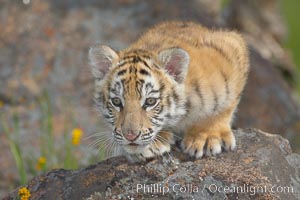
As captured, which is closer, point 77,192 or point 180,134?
point 77,192

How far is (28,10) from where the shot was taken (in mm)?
12133

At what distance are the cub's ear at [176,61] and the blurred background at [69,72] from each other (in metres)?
3.46

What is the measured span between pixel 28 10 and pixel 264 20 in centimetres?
558

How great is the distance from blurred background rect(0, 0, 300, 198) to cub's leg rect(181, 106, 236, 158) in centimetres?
314

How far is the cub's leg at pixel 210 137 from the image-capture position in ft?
23.5

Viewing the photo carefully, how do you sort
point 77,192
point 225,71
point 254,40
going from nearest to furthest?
1. point 77,192
2. point 225,71
3. point 254,40

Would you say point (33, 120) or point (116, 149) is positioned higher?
point (33, 120)

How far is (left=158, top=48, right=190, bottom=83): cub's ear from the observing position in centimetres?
716

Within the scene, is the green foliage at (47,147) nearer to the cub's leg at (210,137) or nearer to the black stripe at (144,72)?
the cub's leg at (210,137)

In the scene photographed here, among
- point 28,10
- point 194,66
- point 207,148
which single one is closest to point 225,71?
point 194,66

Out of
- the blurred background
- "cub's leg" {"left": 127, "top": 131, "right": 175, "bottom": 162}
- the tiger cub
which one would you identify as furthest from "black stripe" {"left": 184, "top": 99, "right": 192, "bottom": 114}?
the blurred background

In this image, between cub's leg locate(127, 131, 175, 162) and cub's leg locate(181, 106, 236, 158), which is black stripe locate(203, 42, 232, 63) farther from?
cub's leg locate(127, 131, 175, 162)

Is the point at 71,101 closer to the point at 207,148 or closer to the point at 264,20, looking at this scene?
the point at 207,148

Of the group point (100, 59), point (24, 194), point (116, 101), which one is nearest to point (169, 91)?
point (116, 101)
